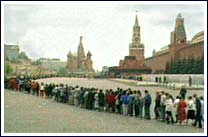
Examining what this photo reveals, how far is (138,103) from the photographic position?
587 inches

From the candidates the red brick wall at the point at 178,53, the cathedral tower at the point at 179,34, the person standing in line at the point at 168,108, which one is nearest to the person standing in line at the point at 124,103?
the person standing in line at the point at 168,108

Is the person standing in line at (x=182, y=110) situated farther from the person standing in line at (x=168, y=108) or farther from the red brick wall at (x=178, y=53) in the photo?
the red brick wall at (x=178, y=53)

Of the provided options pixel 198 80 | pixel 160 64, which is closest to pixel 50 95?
pixel 198 80

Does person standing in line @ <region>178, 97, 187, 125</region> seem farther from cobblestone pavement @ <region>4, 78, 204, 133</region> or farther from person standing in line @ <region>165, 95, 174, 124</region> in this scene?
person standing in line @ <region>165, 95, 174, 124</region>

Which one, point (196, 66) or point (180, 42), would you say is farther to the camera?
point (180, 42)

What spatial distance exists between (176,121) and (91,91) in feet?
17.8

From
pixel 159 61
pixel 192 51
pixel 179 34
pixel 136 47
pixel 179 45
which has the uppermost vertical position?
pixel 179 34

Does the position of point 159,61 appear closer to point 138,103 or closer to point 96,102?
point 96,102

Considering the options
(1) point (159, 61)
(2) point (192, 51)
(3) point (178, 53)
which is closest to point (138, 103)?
(2) point (192, 51)

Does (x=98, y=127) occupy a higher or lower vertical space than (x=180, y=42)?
lower

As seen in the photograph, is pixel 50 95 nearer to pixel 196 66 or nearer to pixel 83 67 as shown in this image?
pixel 196 66

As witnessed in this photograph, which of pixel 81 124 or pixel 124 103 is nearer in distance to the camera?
pixel 81 124

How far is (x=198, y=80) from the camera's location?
1766 inches

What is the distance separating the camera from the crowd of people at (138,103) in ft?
42.5
